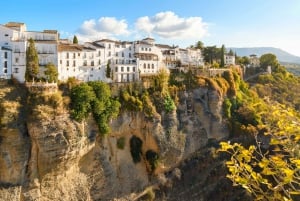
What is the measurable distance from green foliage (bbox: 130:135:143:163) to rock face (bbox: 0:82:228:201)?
9.1 inches

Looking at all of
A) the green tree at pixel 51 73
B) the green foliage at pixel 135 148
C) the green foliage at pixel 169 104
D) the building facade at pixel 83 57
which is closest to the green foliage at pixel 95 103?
the green tree at pixel 51 73

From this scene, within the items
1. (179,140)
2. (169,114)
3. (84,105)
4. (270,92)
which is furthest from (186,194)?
(270,92)

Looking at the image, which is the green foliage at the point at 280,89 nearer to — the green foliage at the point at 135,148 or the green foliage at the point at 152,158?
the green foliage at the point at 152,158

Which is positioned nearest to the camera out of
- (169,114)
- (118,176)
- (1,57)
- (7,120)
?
(7,120)

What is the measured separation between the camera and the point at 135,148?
3750 cm

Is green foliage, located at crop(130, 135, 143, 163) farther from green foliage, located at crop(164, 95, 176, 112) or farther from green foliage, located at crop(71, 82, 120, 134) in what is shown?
green foliage, located at crop(164, 95, 176, 112)

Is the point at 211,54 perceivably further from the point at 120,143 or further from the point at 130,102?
the point at 120,143

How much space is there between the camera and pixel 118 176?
35812 mm

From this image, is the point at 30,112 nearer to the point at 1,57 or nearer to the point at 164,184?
the point at 1,57

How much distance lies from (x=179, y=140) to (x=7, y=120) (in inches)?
840

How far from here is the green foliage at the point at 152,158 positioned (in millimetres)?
37938

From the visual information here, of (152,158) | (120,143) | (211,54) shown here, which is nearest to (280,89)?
(211,54)

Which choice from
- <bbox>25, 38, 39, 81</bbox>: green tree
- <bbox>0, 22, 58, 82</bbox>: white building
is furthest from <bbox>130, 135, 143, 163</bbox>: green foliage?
<bbox>25, 38, 39, 81</bbox>: green tree

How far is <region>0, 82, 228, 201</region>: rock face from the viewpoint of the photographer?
1149 inches
